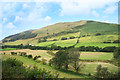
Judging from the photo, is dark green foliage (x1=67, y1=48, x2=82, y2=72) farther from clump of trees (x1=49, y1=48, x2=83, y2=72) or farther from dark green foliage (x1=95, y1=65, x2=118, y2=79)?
dark green foliage (x1=95, y1=65, x2=118, y2=79)

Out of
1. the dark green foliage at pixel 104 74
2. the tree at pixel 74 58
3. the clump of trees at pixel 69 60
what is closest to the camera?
the dark green foliage at pixel 104 74

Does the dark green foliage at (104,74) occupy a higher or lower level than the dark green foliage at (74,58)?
lower

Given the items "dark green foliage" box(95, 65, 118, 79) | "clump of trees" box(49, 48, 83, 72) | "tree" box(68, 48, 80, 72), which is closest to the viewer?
"dark green foliage" box(95, 65, 118, 79)

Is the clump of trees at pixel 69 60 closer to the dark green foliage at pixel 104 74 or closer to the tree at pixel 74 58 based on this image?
the tree at pixel 74 58

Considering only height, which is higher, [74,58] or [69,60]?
[74,58]

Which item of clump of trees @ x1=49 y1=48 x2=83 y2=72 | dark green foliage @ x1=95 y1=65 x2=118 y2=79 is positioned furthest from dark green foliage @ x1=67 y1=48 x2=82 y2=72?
dark green foliage @ x1=95 y1=65 x2=118 y2=79

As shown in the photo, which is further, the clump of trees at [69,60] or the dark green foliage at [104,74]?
the clump of trees at [69,60]

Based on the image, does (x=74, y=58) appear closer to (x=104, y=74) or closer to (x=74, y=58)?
(x=74, y=58)

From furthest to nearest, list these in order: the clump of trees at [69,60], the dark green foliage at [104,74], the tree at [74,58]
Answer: the clump of trees at [69,60] < the tree at [74,58] < the dark green foliage at [104,74]

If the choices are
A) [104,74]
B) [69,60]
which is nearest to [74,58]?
[69,60]

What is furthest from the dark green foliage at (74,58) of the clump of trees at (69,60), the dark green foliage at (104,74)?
the dark green foliage at (104,74)

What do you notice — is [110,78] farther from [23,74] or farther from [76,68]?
[23,74]

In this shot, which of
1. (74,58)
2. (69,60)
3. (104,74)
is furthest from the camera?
(69,60)

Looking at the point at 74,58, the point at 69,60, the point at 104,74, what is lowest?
the point at 104,74
